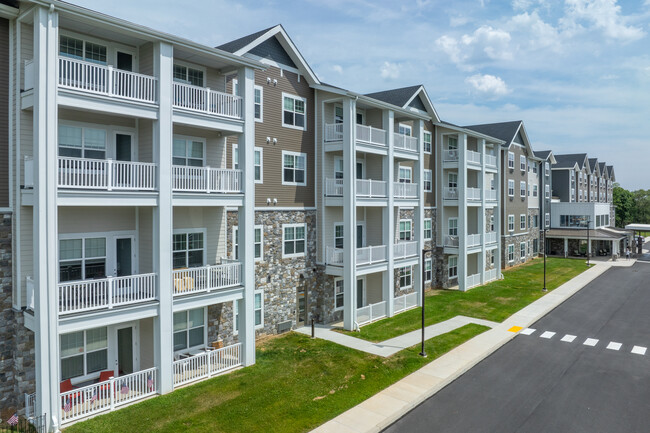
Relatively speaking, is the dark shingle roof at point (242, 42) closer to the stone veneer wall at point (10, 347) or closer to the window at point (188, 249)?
the window at point (188, 249)

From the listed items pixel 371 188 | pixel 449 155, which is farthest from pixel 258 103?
pixel 449 155

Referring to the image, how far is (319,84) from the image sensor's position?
74.3 ft

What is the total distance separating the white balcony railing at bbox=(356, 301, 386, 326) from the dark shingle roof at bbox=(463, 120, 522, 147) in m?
26.5

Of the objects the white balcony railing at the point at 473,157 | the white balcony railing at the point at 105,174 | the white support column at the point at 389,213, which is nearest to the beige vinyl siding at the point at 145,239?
the white balcony railing at the point at 105,174

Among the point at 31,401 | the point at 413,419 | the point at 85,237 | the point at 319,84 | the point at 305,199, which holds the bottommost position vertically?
the point at 413,419

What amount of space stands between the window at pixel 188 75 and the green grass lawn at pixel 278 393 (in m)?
11.7

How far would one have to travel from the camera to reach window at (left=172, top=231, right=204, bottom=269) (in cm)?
1720

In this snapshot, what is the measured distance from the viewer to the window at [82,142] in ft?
46.6

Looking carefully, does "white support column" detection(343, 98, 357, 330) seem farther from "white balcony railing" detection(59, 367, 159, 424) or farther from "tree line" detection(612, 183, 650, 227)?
"tree line" detection(612, 183, 650, 227)

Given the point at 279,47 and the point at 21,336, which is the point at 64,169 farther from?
the point at 279,47

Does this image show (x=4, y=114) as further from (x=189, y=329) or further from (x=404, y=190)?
(x=404, y=190)

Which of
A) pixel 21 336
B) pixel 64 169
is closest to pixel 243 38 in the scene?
pixel 64 169

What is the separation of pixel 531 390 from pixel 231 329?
40.0ft

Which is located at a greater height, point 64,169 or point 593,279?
point 64,169
